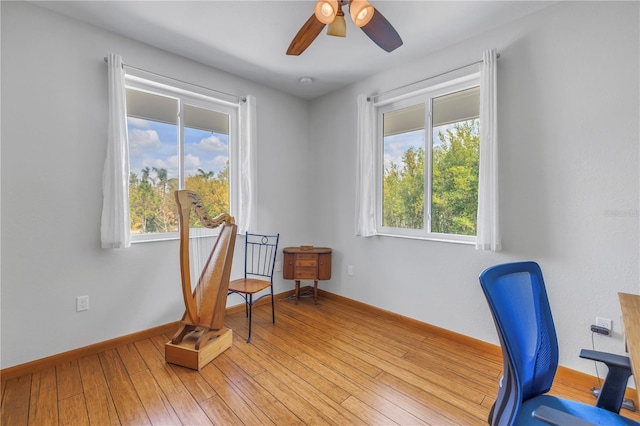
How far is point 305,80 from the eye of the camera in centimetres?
326

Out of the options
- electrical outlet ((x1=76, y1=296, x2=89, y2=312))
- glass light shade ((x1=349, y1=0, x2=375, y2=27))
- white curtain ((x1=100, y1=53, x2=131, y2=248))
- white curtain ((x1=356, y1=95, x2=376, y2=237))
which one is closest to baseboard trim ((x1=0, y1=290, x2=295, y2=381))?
electrical outlet ((x1=76, y1=296, x2=89, y2=312))

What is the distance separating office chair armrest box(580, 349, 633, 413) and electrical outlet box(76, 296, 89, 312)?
3145 mm

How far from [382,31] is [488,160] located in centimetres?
126

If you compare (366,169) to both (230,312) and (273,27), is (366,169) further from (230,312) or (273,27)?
(230,312)

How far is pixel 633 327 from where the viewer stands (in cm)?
117

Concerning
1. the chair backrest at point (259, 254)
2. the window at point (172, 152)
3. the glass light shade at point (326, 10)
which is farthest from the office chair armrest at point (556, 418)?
the chair backrest at point (259, 254)

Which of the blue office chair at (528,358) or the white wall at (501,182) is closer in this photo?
the blue office chair at (528,358)

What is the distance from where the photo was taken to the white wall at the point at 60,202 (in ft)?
6.46

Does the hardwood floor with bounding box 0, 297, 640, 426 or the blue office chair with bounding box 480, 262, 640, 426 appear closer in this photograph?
the blue office chair with bounding box 480, 262, 640, 426

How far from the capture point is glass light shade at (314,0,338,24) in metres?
1.50

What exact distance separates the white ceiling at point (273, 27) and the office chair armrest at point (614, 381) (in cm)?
224

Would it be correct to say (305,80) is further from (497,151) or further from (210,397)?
(210,397)

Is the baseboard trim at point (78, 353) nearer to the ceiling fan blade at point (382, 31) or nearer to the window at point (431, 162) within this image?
the window at point (431, 162)

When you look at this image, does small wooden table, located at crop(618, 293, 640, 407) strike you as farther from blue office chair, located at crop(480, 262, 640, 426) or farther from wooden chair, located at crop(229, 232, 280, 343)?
wooden chair, located at crop(229, 232, 280, 343)
